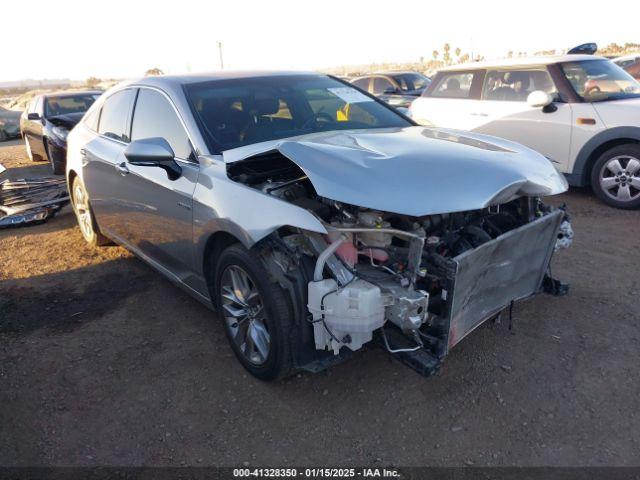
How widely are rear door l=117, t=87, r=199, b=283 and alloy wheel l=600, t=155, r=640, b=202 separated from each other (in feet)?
17.0

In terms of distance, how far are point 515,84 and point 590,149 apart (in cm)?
142

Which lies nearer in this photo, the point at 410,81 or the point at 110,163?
the point at 110,163

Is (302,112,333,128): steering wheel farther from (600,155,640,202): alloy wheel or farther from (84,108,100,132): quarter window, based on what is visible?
(600,155,640,202): alloy wheel

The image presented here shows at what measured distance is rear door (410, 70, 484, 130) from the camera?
7.42m

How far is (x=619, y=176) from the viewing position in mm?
6113

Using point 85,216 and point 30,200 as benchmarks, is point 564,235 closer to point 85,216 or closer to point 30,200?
point 85,216

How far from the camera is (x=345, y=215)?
A: 107 inches

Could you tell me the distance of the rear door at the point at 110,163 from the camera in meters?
4.33

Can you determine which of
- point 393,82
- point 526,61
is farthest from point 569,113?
point 393,82

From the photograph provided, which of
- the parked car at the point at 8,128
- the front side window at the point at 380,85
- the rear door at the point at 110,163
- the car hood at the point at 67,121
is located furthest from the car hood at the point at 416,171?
the parked car at the point at 8,128

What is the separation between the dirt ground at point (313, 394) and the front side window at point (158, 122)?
1365mm

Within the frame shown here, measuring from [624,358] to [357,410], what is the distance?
1.76m

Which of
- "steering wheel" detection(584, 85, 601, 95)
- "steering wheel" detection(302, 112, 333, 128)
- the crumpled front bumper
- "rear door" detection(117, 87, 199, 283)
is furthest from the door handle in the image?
"steering wheel" detection(584, 85, 601, 95)

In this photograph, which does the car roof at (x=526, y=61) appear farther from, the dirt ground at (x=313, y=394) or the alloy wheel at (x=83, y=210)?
the alloy wheel at (x=83, y=210)
